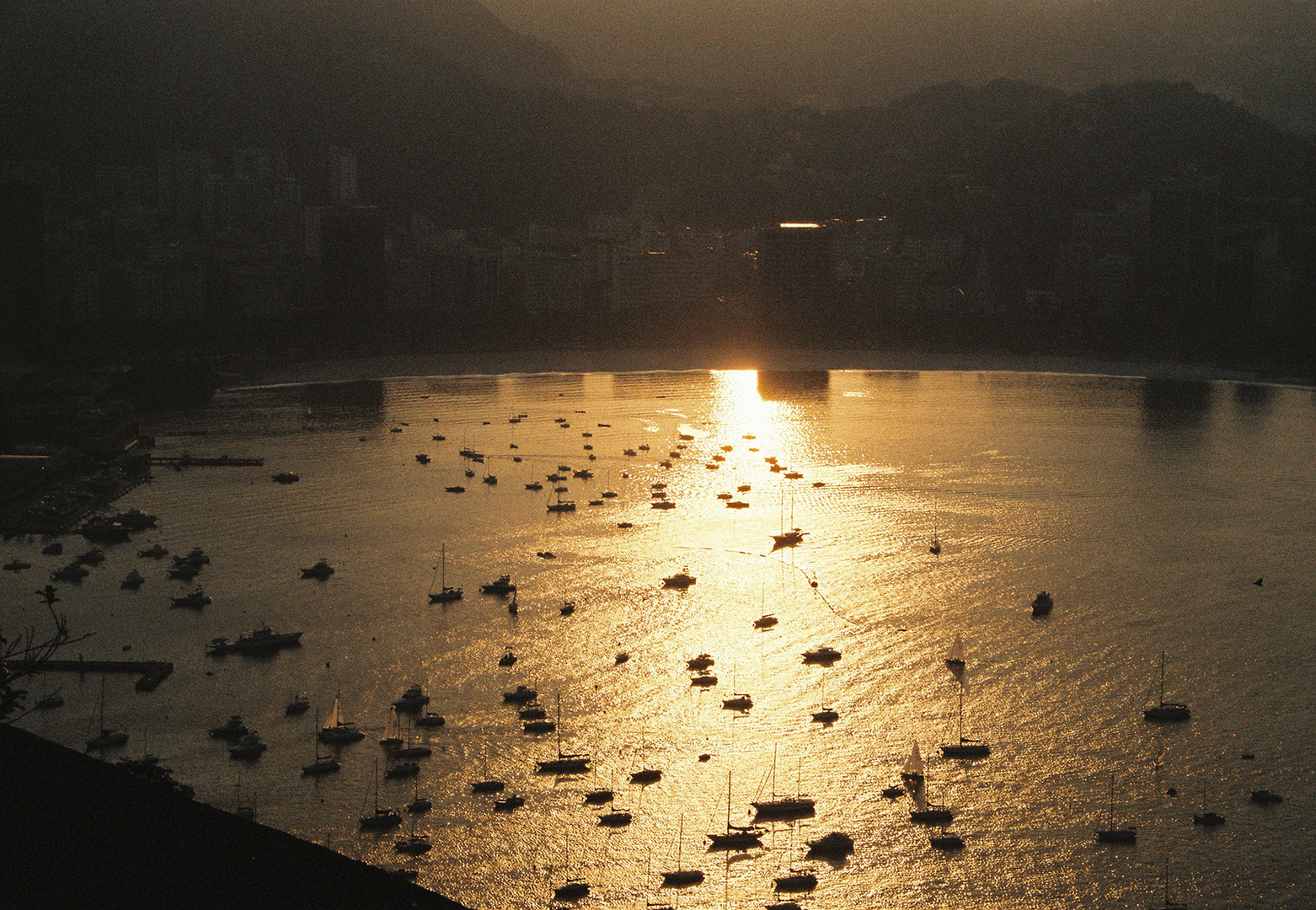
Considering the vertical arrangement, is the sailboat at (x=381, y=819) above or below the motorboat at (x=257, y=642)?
below

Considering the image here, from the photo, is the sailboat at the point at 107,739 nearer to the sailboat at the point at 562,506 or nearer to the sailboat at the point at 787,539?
the sailboat at the point at 787,539

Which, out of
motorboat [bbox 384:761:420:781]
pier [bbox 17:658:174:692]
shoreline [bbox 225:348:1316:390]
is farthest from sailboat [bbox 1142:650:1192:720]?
shoreline [bbox 225:348:1316:390]

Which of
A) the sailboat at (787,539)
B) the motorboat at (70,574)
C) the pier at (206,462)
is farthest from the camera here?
the pier at (206,462)

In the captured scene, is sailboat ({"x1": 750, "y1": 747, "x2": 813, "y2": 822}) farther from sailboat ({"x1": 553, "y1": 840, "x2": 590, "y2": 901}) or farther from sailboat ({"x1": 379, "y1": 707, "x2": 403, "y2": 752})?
sailboat ({"x1": 379, "y1": 707, "x2": 403, "y2": 752})

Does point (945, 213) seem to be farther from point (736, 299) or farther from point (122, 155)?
point (122, 155)

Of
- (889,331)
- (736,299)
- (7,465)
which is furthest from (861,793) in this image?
(736,299)

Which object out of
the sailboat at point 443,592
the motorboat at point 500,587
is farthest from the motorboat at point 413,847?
the motorboat at point 500,587

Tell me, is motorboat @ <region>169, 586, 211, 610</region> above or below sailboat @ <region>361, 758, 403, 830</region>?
above
